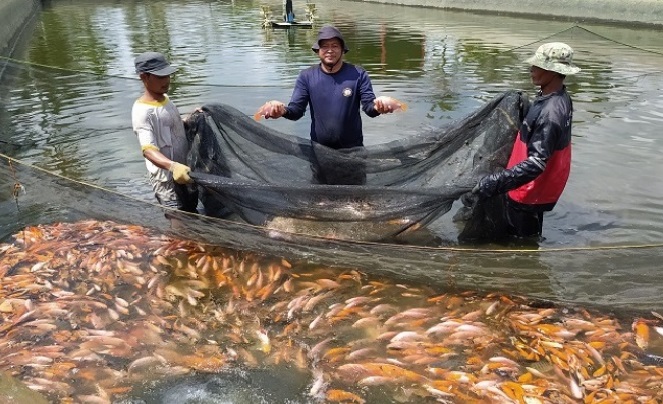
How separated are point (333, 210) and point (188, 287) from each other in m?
1.56

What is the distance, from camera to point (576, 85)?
12797mm

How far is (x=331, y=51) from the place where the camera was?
5117 mm

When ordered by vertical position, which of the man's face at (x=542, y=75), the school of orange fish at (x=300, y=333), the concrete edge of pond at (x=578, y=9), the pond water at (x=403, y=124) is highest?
the concrete edge of pond at (x=578, y=9)

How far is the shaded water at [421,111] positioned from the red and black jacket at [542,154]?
2.19ft

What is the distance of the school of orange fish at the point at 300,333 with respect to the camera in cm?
370

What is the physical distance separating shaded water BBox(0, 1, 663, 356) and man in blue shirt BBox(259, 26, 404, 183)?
129 cm

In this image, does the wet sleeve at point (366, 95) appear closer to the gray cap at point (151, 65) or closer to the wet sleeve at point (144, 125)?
the gray cap at point (151, 65)

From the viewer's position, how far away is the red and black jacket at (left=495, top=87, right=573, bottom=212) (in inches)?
176

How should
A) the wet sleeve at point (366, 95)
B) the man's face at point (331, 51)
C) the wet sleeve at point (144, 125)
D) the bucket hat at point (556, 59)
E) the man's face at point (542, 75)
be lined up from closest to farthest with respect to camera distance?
the bucket hat at point (556, 59), the man's face at point (542, 75), the wet sleeve at point (144, 125), the man's face at point (331, 51), the wet sleeve at point (366, 95)

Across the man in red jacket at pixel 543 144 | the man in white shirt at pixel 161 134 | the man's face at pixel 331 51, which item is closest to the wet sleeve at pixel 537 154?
the man in red jacket at pixel 543 144

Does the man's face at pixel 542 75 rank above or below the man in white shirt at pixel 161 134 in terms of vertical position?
above

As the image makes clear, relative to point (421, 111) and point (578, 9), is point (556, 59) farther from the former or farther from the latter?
point (578, 9)

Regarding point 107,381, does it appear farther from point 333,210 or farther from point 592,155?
point 592,155

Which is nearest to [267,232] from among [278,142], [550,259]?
[278,142]
